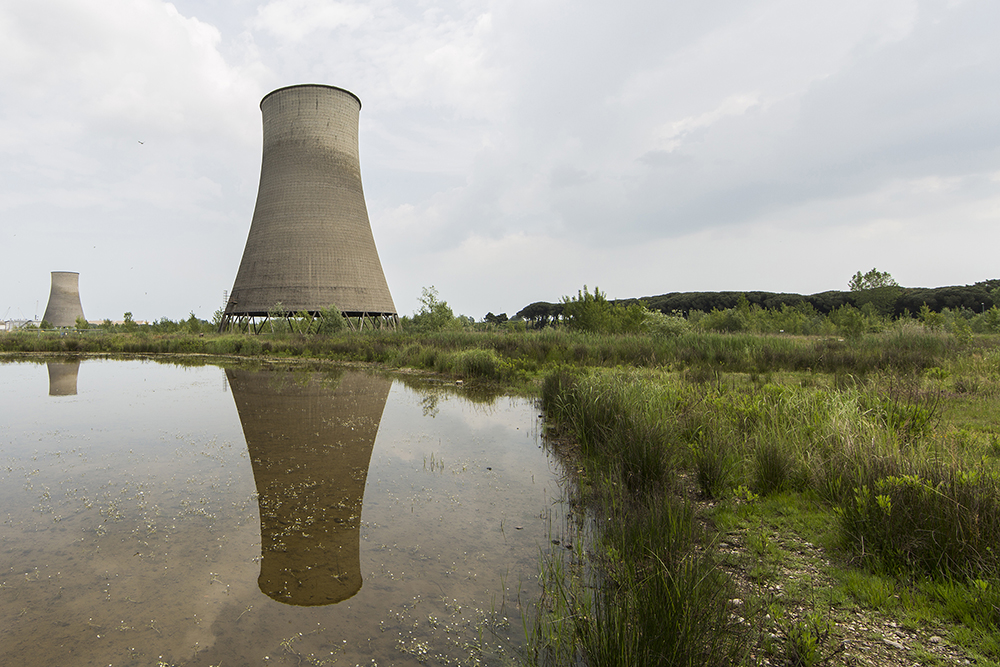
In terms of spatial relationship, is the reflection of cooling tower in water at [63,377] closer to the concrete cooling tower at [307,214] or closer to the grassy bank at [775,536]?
the concrete cooling tower at [307,214]

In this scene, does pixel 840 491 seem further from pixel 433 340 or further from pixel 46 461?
pixel 433 340

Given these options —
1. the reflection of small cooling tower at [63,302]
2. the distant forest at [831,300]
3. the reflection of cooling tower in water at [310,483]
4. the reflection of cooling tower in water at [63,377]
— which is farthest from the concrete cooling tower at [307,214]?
the reflection of small cooling tower at [63,302]

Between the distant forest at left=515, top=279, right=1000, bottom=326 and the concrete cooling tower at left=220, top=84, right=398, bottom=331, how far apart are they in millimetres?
8897

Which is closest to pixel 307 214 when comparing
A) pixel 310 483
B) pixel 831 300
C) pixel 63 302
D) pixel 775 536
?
pixel 310 483

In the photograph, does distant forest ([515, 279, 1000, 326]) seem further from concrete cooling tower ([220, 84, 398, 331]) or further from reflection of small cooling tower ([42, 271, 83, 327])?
reflection of small cooling tower ([42, 271, 83, 327])

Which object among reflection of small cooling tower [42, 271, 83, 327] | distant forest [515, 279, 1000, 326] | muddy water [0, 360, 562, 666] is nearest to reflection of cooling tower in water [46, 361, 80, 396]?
muddy water [0, 360, 562, 666]

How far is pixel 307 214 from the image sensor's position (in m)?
17.9

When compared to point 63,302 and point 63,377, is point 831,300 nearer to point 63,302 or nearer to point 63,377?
point 63,377

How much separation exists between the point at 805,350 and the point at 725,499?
28.2ft

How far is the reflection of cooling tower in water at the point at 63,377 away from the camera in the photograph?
8359 millimetres

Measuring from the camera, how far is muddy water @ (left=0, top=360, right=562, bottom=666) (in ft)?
6.10

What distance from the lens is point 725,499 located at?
3.07 m

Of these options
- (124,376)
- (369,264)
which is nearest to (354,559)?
(124,376)

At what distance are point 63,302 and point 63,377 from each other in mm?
42605
